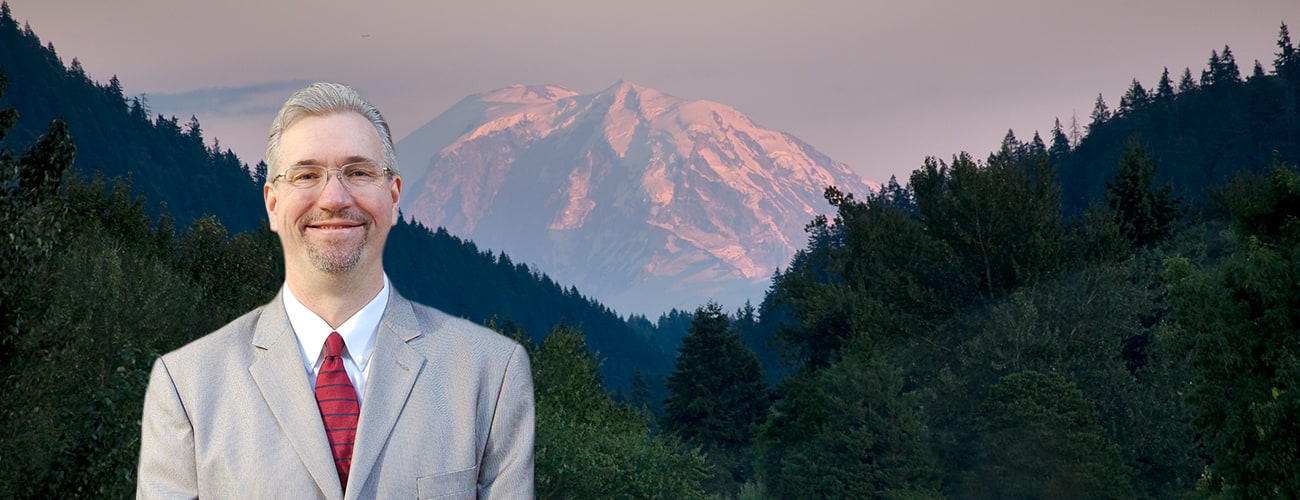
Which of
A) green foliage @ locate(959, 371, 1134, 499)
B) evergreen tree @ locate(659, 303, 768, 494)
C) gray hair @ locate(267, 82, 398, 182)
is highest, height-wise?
evergreen tree @ locate(659, 303, 768, 494)

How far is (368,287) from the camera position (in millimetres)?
6477

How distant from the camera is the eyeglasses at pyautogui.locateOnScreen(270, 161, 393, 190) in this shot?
247 inches

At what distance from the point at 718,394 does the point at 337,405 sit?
10778 cm

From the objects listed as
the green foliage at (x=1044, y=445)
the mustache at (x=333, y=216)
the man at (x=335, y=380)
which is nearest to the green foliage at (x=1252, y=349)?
the green foliage at (x=1044, y=445)

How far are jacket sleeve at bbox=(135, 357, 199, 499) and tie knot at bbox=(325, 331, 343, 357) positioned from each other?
28.6 inches

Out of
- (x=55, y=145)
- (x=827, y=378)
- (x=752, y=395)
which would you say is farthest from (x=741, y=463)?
(x=55, y=145)

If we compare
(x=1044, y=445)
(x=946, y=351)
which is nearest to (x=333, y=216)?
(x=1044, y=445)

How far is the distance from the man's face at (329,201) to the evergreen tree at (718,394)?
10560 cm

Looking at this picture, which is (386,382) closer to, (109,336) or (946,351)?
(109,336)

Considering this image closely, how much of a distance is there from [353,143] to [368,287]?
0.67 meters

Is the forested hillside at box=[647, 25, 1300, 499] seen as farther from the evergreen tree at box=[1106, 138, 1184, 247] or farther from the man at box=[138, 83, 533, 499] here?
the man at box=[138, 83, 533, 499]

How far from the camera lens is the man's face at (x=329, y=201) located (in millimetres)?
6246

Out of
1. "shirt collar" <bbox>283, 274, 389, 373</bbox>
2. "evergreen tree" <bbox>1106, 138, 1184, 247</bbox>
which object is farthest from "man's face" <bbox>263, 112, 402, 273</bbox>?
"evergreen tree" <bbox>1106, 138, 1184, 247</bbox>

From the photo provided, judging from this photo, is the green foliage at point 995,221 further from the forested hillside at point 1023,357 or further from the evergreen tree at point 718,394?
the evergreen tree at point 718,394
